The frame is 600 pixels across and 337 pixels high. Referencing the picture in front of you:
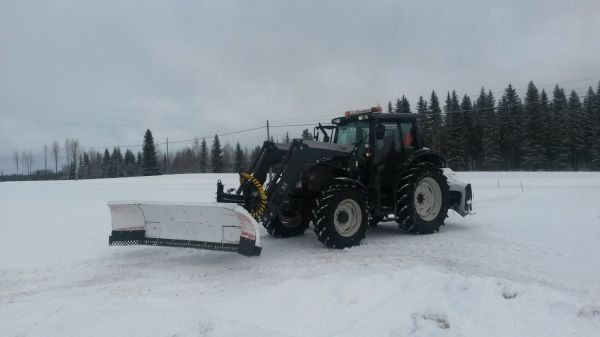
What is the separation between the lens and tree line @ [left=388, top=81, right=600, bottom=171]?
56.7 m

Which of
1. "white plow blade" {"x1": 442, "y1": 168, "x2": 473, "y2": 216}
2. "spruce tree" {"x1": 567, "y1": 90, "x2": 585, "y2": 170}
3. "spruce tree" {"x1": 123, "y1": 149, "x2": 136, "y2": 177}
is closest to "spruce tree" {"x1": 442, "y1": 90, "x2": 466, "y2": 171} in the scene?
"spruce tree" {"x1": 567, "y1": 90, "x2": 585, "y2": 170}

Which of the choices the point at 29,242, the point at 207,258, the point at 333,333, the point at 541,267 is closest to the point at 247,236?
the point at 207,258

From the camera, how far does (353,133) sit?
918 cm

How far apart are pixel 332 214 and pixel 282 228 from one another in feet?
6.03

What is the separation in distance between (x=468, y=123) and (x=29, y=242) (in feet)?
199

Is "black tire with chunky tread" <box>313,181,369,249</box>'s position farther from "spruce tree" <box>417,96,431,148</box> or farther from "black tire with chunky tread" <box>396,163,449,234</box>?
"spruce tree" <box>417,96,431,148</box>

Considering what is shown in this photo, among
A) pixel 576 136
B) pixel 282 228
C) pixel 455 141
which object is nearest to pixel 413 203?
pixel 282 228

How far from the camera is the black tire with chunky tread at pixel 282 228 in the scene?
9.06 meters

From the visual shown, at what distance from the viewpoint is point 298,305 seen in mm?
4934

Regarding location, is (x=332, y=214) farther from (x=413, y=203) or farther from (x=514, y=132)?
(x=514, y=132)

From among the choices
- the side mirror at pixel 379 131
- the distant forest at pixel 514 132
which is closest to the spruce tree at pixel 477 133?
the distant forest at pixel 514 132

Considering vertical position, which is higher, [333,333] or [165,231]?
[165,231]

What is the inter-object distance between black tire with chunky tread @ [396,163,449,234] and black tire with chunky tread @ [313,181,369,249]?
4.18ft

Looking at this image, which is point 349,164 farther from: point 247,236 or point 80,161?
point 80,161
